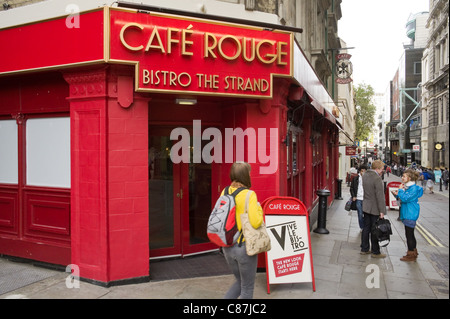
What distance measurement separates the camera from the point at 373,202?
24.9ft

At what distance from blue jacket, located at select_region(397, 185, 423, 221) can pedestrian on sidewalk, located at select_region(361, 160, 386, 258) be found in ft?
1.38

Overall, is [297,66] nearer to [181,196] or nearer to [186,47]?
[186,47]

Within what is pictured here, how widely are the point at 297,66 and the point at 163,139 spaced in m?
2.89

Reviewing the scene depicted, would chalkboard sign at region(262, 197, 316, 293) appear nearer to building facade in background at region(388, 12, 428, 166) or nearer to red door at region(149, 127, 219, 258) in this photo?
red door at region(149, 127, 219, 258)

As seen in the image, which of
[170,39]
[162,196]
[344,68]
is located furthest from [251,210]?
[344,68]

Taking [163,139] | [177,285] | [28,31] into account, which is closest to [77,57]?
[28,31]

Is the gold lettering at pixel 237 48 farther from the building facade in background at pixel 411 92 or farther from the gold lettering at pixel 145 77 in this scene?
the building facade in background at pixel 411 92

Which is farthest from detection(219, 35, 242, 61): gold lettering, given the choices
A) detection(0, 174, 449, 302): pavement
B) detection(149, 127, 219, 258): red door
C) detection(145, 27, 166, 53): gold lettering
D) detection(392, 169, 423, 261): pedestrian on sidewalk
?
detection(392, 169, 423, 261): pedestrian on sidewalk

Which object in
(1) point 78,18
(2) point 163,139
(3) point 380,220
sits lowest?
(3) point 380,220

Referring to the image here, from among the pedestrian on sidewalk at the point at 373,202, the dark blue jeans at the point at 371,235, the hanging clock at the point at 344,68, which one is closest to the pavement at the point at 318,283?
the dark blue jeans at the point at 371,235

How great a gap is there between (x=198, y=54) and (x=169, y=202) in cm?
291

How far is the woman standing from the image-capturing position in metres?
4.13

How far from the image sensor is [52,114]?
6.55 m

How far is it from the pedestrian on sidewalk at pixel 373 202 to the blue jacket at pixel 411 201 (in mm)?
421
